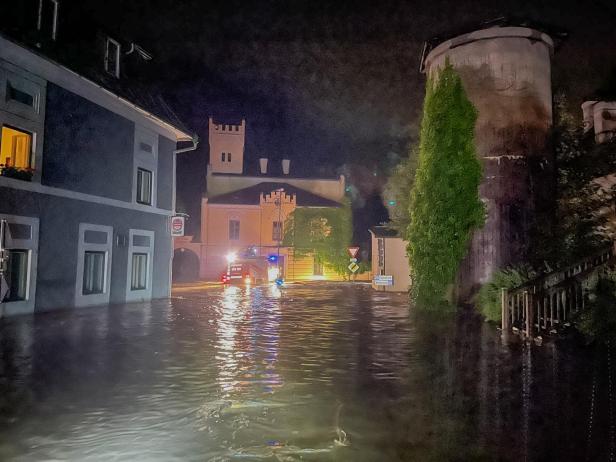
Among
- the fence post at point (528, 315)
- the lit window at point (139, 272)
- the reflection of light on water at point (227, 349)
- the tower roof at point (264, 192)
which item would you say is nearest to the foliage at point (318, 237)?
the tower roof at point (264, 192)

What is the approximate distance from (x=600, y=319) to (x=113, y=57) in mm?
19522

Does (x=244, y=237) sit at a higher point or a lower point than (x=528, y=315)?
higher

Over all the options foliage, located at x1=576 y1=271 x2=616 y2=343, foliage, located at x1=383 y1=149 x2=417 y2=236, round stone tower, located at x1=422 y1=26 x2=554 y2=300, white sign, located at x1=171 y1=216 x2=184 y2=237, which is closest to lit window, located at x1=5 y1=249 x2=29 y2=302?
white sign, located at x1=171 y1=216 x2=184 y2=237

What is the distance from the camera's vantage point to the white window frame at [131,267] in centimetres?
2098

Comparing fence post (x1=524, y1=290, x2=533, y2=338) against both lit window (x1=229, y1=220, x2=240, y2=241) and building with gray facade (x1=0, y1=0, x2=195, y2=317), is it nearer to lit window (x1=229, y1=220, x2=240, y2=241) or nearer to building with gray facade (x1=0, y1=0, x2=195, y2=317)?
building with gray facade (x1=0, y1=0, x2=195, y2=317)

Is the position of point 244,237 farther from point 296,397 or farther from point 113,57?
point 296,397

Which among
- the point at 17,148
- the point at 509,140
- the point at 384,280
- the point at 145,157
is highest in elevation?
the point at 509,140

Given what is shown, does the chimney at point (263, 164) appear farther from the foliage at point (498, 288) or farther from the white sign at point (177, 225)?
the foliage at point (498, 288)

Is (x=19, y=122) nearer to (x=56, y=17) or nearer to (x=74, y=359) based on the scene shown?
(x=56, y=17)

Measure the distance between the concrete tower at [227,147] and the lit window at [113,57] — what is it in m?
39.0

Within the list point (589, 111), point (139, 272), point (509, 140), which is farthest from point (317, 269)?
point (509, 140)

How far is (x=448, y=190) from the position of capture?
1869cm

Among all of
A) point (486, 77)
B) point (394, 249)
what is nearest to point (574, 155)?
point (486, 77)

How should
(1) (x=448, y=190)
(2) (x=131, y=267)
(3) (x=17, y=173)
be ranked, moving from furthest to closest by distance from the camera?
1. (2) (x=131, y=267)
2. (1) (x=448, y=190)
3. (3) (x=17, y=173)
